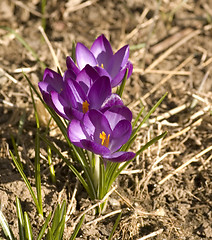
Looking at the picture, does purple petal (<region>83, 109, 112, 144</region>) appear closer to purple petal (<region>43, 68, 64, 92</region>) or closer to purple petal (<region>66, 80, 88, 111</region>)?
purple petal (<region>66, 80, 88, 111</region>)

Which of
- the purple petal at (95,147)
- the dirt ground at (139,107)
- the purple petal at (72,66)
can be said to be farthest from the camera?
the dirt ground at (139,107)

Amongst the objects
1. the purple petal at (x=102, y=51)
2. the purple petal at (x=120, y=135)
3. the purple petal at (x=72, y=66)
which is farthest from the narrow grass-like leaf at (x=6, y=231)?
the purple petal at (x=102, y=51)

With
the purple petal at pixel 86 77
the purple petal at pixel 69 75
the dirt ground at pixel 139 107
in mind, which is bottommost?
the dirt ground at pixel 139 107

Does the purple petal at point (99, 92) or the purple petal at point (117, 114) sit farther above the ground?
the purple petal at point (99, 92)

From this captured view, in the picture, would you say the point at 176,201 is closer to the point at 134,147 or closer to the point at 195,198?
the point at 195,198

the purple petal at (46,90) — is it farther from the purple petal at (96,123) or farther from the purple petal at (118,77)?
the purple petal at (118,77)
